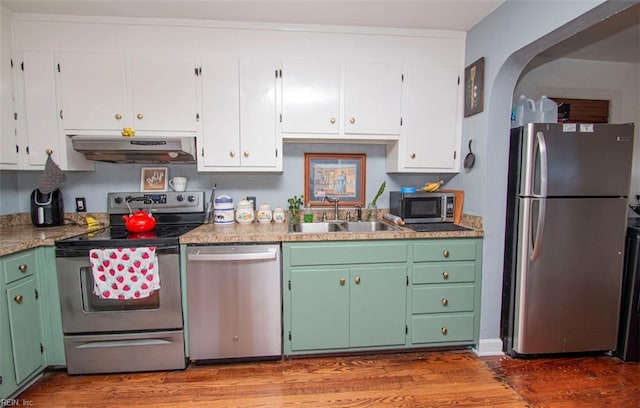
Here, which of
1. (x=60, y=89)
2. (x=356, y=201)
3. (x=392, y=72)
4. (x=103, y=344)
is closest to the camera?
(x=103, y=344)

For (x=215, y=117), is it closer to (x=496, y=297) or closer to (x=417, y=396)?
(x=417, y=396)

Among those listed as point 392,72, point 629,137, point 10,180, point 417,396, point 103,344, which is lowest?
point 417,396

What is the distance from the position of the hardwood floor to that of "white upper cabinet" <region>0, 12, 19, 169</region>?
1.48 m

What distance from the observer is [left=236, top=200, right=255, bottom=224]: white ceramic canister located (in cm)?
230

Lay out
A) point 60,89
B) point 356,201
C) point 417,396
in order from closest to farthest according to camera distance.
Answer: point 417,396 < point 60,89 < point 356,201

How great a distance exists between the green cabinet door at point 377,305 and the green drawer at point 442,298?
100 mm

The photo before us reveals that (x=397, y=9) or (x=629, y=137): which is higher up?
(x=397, y=9)

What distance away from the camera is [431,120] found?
7.40ft

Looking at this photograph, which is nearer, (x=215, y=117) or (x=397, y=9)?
(x=397, y=9)

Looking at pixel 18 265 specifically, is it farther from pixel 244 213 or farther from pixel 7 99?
pixel 244 213

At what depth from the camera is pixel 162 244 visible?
70.7 inches

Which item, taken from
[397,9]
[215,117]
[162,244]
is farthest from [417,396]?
[397,9]

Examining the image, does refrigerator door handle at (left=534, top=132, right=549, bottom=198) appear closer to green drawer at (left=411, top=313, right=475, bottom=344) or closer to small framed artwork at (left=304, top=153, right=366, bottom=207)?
green drawer at (left=411, top=313, right=475, bottom=344)

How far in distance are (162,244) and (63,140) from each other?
1124 millimetres
